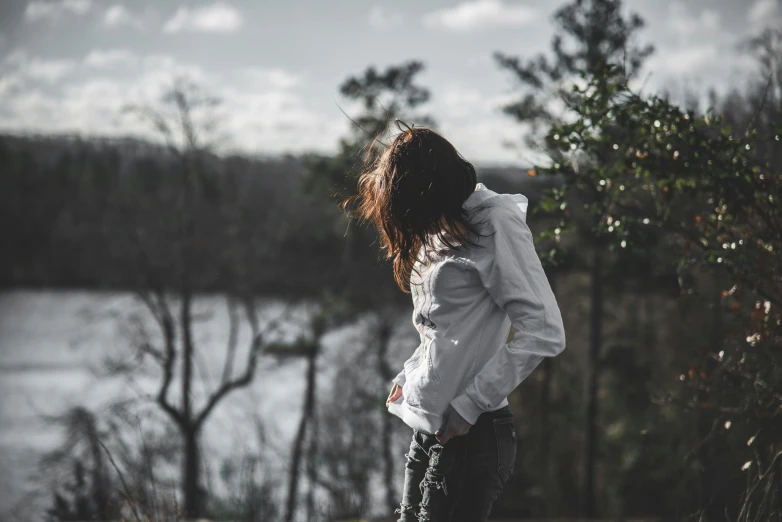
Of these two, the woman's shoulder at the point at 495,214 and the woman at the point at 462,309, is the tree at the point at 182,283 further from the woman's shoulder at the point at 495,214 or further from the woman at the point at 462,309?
the woman's shoulder at the point at 495,214

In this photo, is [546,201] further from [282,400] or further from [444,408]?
[282,400]

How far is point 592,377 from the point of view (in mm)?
17156

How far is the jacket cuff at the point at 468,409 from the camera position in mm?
1696

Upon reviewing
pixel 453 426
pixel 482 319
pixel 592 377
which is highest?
pixel 482 319

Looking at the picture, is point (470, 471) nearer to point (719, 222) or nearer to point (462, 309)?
point (462, 309)

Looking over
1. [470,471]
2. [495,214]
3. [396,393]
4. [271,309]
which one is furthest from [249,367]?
[495,214]

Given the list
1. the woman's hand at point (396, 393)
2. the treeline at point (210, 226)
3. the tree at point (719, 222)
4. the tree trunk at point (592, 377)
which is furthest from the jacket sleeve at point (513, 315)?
the tree trunk at point (592, 377)

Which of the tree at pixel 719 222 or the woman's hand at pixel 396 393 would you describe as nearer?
the woman's hand at pixel 396 393

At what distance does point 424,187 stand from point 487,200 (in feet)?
0.55

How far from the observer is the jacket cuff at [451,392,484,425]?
170 cm

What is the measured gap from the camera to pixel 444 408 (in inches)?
69.4

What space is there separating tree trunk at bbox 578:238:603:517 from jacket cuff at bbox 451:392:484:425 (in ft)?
48.8

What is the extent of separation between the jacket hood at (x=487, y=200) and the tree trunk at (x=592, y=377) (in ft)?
48.3

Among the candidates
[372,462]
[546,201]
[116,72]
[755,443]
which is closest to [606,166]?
[546,201]
